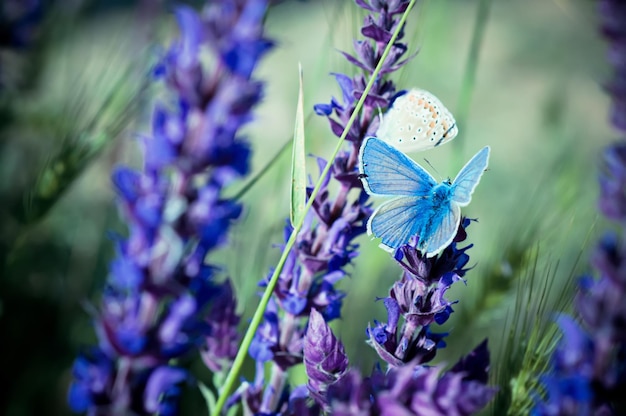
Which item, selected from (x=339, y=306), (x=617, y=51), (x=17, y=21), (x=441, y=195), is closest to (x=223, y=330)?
(x=339, y=306)

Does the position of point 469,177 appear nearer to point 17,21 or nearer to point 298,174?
point 298,174

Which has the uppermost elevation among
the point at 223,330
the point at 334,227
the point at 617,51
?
the point at 617,51

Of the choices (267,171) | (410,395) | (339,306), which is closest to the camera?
(410,395)

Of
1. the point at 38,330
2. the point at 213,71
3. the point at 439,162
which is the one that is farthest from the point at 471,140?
the point at 213,71

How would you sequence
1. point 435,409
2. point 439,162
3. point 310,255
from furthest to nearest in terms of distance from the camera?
point 439,162
point 310,255
point 435,409

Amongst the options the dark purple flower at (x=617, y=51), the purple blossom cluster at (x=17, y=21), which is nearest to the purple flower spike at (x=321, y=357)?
the dark purple flower at (x=617, y=51)

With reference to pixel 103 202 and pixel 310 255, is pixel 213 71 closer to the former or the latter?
pixel 310 255
